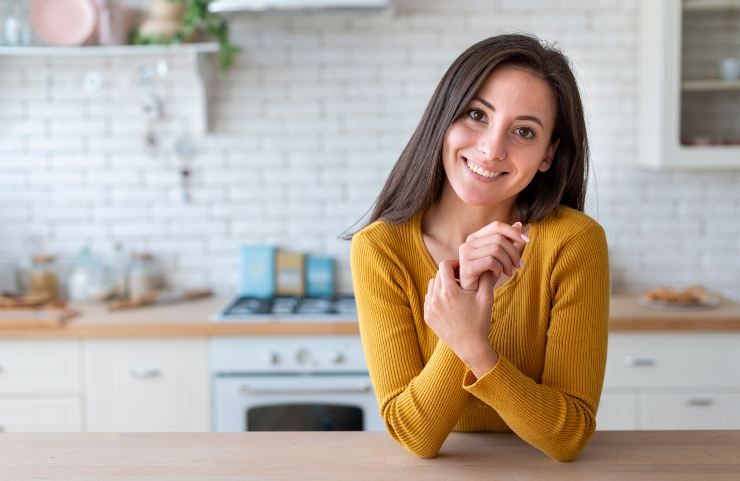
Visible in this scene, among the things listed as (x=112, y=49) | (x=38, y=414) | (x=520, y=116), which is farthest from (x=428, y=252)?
(x=112, y=49)

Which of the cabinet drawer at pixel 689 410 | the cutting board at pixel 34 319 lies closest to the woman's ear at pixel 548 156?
the cabinet drawer at pixel 689 410

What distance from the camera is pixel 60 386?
3.29 meters

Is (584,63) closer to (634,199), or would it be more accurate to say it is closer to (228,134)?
(634,199)

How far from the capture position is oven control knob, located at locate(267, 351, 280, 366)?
3.26 m

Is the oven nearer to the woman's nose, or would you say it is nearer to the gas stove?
the gas stove

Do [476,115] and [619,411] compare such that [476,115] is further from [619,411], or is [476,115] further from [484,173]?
[619,411]

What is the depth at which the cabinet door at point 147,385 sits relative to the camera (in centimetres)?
328

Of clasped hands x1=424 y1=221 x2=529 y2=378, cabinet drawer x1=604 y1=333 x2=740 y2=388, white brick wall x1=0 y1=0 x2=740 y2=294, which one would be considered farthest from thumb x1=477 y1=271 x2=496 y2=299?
white brick wall x1=0 y1=0 x2=740 y2=294

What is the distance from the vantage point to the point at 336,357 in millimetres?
3258

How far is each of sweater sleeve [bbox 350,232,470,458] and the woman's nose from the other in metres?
0.30

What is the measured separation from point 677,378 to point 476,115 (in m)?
2.00

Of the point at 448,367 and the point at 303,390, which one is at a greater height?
the point at 448,367

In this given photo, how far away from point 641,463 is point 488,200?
537 millimetres

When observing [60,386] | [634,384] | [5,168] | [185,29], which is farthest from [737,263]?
[5,168]
